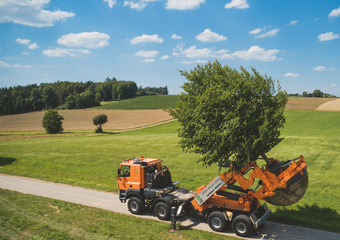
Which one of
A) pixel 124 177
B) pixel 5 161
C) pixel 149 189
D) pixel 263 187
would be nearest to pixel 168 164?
pixel 124 177

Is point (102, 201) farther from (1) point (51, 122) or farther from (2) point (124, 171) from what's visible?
(1) point (51, 122)

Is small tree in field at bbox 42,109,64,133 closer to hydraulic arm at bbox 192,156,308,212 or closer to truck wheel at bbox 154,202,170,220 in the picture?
truck wheel at bbox 154,202,170,220

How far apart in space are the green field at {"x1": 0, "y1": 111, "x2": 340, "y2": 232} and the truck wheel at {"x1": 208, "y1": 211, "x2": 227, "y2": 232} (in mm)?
3484

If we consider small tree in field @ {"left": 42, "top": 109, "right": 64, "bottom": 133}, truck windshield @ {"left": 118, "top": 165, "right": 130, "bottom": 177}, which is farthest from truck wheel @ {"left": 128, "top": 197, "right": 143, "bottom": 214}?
small tree in field @ {"left": 42, "top": 109, "right": 64, "bottom": 133}

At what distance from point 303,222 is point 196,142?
6.75m

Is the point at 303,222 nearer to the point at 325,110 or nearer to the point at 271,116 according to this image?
the point at 271,116

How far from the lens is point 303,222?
12.1 metres

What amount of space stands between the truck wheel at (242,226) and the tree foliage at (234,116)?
7.14 ft

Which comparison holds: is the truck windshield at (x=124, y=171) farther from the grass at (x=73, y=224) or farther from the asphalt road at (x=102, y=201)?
the grass at (x=73, y=224)

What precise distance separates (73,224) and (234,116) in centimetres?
881

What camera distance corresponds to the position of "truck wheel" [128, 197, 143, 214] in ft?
43.0

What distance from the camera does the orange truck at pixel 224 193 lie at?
32.8 ft

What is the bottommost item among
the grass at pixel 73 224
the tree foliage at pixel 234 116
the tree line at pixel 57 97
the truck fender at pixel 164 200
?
the grass at pixel 73 224

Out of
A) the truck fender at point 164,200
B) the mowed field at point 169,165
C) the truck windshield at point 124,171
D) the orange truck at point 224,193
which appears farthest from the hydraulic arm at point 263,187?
the truck windshield at point 124,171
